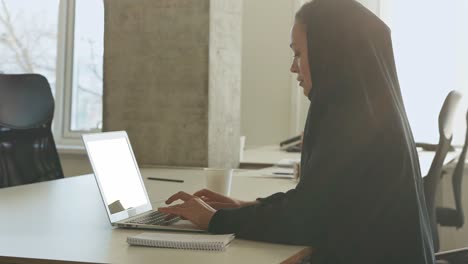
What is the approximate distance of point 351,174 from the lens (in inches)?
60.9

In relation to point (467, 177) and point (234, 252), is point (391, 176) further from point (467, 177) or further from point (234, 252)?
point (467, 177)

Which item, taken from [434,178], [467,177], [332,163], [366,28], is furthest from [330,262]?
[467,177]

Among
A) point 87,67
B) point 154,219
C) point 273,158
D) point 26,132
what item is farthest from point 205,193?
point 87,67

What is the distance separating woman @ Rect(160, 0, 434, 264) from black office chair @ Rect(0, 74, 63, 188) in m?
1.68

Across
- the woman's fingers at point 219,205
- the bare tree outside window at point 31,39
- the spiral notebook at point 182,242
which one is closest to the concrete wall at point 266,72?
the bare tree outside window at point 31,39

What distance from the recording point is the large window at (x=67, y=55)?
5.70 meters

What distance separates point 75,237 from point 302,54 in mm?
697

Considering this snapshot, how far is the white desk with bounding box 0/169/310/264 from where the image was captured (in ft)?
4.58

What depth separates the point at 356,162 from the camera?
155 cm

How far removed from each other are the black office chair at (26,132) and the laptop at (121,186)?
117 cm

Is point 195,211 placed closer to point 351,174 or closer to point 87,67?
point 351,174

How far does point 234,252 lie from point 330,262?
0.24 metres

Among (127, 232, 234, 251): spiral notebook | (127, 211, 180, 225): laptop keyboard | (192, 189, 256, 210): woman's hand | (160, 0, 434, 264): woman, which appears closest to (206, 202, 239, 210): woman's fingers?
(192, 189, 256, 210): woman's hand

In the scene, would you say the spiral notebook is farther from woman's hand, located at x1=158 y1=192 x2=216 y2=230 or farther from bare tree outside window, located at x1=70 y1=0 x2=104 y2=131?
bare tree outside window, located at x1=70 y1=0 x2=104 y2=131
